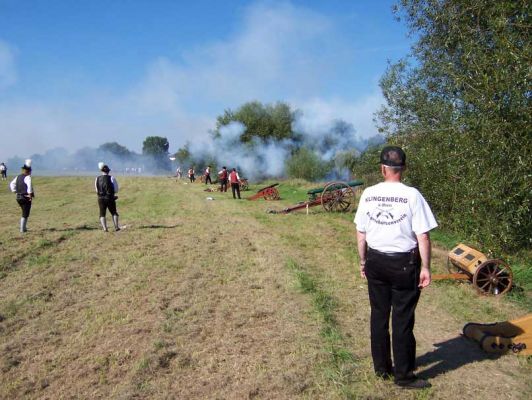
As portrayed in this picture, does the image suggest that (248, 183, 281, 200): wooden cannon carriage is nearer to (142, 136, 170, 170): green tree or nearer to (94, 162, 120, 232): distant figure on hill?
(94, 162, 120, 232): distant figure on hill

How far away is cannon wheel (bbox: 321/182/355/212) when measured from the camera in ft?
48.8

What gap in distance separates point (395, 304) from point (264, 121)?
3604cm

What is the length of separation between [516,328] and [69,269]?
6.25m

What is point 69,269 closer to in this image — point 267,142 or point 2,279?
point 2,279

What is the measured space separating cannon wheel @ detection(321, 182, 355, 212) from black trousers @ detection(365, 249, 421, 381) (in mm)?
11277

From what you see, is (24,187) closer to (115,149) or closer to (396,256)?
(396,256)

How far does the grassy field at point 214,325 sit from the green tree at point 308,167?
2250cm

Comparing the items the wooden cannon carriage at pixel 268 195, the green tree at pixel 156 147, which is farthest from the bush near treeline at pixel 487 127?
the green tree at pixel 156 147

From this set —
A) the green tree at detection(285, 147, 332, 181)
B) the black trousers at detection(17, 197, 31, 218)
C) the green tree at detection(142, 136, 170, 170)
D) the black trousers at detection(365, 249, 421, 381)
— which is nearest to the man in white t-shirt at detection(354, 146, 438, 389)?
the black trousers at detection(365, 249, 421, 381)

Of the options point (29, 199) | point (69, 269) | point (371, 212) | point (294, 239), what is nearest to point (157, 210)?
point (29, 199)

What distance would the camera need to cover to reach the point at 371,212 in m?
3.48

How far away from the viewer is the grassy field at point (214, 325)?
11.7 feet

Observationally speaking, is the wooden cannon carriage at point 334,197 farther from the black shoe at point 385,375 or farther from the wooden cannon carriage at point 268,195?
the black shoe at point 385,375

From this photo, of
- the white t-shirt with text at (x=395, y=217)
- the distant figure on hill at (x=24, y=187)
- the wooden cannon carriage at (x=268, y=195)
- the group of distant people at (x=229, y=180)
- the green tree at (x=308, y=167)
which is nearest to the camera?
the white t-shirt with text at (x=395, y=217)
